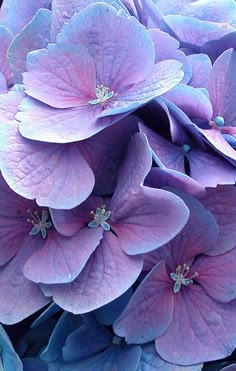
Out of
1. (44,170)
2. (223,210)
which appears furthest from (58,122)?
(223,210)

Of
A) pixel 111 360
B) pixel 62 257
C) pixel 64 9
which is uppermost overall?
pixel 64 9

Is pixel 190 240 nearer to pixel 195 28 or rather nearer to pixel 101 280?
pixel 101 280

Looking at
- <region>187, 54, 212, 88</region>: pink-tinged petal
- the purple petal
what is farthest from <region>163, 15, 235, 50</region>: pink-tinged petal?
the purple petal

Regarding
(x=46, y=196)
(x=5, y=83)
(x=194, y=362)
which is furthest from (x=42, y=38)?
(x=194, y=362)

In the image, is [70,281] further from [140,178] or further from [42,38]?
[42,38]

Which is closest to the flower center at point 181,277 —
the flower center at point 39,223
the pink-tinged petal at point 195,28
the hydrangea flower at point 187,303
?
the hydrangea flower at point 187,303

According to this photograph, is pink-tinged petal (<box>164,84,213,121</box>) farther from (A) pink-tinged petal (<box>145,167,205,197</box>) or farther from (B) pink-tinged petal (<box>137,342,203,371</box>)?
(B) pink-tinged petal (<box>137,342,203,371</box>)

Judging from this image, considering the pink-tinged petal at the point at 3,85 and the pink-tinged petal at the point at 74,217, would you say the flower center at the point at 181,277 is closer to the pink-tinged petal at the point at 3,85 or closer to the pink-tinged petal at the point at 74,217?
the pink-tinged petal at the point at 74,217

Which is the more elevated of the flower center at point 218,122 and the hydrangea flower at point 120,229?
the flower center at point 218,122
